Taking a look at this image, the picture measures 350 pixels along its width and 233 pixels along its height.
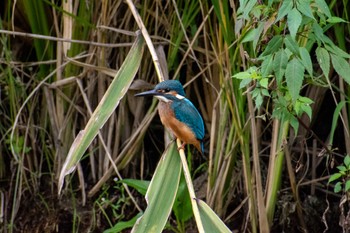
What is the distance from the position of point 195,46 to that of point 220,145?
18.7 inches

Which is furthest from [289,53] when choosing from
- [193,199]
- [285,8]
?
[193,199]

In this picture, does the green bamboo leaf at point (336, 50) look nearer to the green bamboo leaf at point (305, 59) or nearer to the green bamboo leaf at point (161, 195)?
the green bamboo leaf at point (305, 59)

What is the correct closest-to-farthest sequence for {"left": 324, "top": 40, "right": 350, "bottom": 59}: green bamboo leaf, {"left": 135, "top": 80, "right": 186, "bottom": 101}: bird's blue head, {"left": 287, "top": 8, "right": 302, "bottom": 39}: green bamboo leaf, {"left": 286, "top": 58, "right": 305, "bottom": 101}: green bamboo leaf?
{"left": 287, "top": 8, "right": 302, "bottom": 39}: green bamboo leaf → {"left": 286, "top": 58, "right": 305, "bottom": 101}: green bamboo leaf → {"left": 324, "top": 40, "right": 350, "bottom": 59}: green bamboo leaf → {"left": 135, "top": 80, "right": 186, "bottom": 101}: bird's blue head

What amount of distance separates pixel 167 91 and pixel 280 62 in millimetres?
610

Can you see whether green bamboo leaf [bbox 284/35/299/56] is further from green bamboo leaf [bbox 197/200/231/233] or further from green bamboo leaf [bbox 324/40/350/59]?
green bamboo leaf [bbox 197/200/231/233]

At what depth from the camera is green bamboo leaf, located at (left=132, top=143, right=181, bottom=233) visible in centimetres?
213

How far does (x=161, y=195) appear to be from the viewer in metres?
2.20

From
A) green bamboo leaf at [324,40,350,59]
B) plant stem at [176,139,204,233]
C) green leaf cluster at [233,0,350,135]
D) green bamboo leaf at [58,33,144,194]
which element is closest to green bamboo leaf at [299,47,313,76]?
green leaf cluster at [233,0,350,135]

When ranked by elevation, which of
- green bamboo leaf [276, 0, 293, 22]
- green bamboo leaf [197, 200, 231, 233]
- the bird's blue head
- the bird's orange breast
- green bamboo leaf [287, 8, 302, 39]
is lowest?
green bamboo leaf [197, 200, 231, 233]

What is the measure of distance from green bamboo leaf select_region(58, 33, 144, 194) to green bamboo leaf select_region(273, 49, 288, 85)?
489mm

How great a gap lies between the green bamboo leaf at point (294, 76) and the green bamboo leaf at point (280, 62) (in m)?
0.02

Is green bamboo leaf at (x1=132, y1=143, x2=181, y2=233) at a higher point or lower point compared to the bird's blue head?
lower

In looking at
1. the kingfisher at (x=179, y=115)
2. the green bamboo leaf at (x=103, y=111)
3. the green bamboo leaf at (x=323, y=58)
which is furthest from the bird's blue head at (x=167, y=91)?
the green bamboo leaf at (x=323, y=58)

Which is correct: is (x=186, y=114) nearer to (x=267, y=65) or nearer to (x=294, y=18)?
(x=267, y=65)
